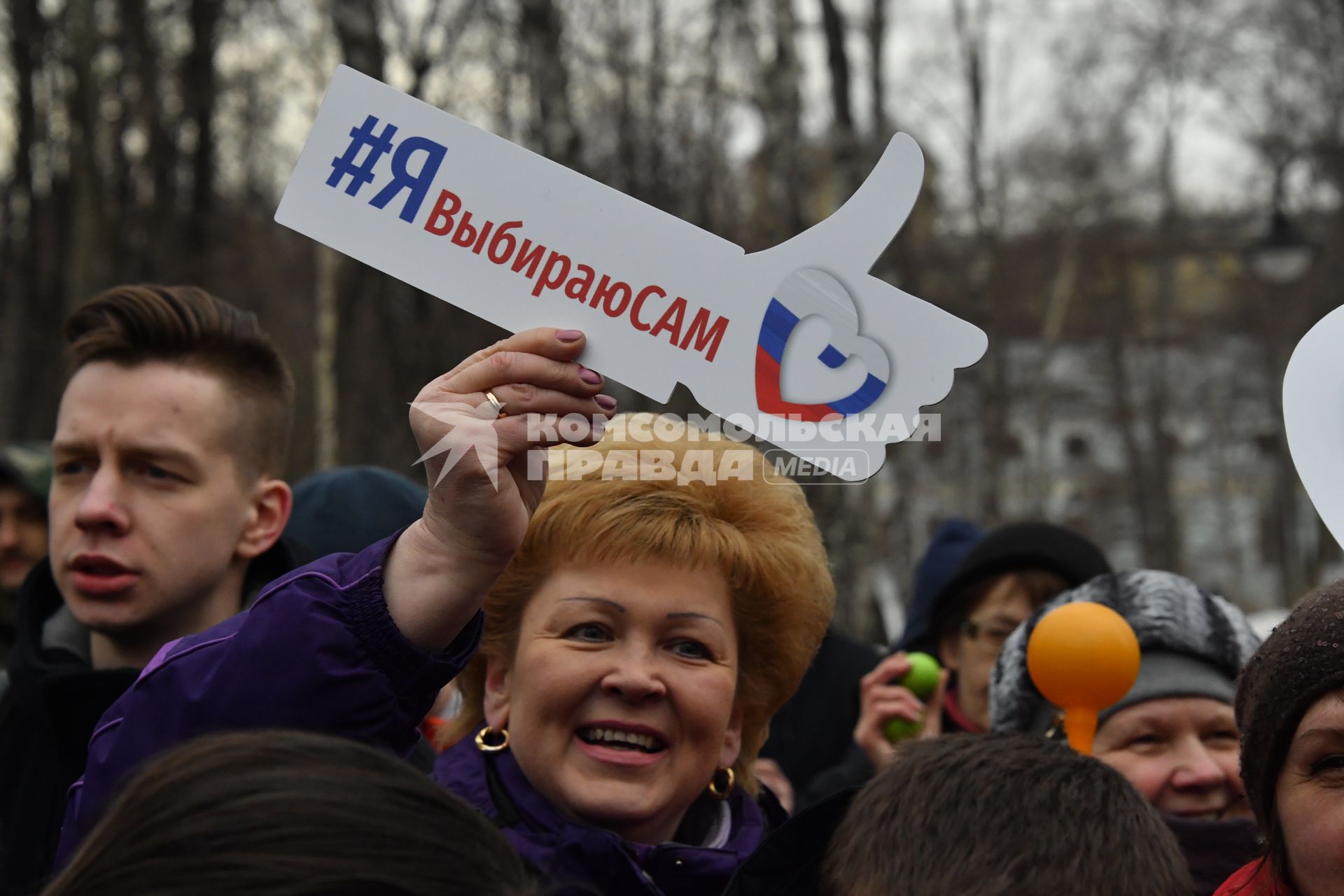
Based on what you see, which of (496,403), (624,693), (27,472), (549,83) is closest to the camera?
(496,403)

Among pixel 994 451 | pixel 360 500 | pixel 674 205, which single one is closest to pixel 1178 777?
pixel 360 500

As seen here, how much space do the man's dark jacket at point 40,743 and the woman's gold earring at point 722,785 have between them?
97cm

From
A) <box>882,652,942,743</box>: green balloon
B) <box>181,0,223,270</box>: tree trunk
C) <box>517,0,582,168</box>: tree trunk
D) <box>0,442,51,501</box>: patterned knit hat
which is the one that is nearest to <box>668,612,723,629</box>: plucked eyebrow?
<box>882,652,942,743</box>: green balloon

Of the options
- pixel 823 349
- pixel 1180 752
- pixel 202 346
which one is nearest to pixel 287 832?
pixel 823 349

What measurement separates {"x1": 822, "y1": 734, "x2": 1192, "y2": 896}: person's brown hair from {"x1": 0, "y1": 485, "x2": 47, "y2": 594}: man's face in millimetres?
3667

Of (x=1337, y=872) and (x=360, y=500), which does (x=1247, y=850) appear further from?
(x=360, y=500)

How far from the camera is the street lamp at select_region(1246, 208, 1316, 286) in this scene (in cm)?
1450

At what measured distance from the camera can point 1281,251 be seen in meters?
14.5

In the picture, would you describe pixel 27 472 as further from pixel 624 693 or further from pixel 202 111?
pixel 202 111

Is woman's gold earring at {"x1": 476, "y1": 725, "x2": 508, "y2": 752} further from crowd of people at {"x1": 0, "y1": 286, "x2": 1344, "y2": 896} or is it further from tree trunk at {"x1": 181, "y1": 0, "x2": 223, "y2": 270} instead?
tree trunk at {"x1": 181, "y1": 0, "x2": 223, "y2": 270}

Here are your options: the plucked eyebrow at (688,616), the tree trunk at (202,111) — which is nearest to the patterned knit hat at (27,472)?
the plucked eyebrow at (688,616)

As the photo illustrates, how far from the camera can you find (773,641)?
2.43 meters

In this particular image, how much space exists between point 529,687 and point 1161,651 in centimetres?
125

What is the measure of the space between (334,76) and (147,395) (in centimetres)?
103
